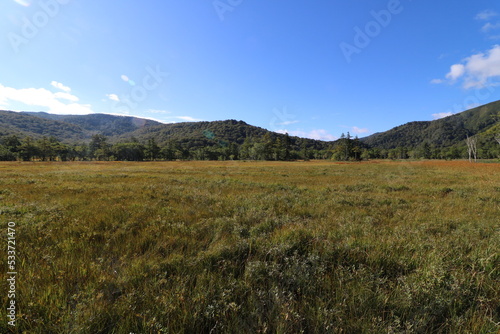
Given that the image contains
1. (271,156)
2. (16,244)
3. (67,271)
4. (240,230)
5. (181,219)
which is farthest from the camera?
(271,156)

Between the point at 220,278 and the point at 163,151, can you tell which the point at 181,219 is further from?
the point at 163,151

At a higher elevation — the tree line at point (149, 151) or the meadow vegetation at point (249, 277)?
the tree line at point (149, 151)

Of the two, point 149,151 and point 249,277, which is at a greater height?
point 149,151

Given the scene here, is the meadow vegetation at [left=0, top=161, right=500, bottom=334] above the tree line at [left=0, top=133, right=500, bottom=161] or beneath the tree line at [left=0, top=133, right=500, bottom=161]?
beneath

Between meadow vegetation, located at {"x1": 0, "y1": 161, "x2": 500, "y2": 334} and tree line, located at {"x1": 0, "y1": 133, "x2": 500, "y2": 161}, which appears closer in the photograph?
meadow vegetation, located at {"x1": 0, "y1": 161, "x2": 500, "y2": 334}

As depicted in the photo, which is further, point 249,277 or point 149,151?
point 149,151

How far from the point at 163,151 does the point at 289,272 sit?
137578mm

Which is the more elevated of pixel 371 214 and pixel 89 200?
pixel 89 200

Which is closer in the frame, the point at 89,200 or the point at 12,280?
the point at 12,280

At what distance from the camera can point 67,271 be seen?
127 inches

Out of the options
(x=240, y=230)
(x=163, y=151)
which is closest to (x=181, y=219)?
(x=240, y=230)

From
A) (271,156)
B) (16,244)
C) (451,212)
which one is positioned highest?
(271,156)

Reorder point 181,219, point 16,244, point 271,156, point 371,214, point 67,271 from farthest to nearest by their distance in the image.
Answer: point 271,156 → point 371,214 → point 181,219 → point 16,244 → point 67,271

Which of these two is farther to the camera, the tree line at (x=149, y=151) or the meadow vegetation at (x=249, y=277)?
the tree line at (x=149, y=151)
